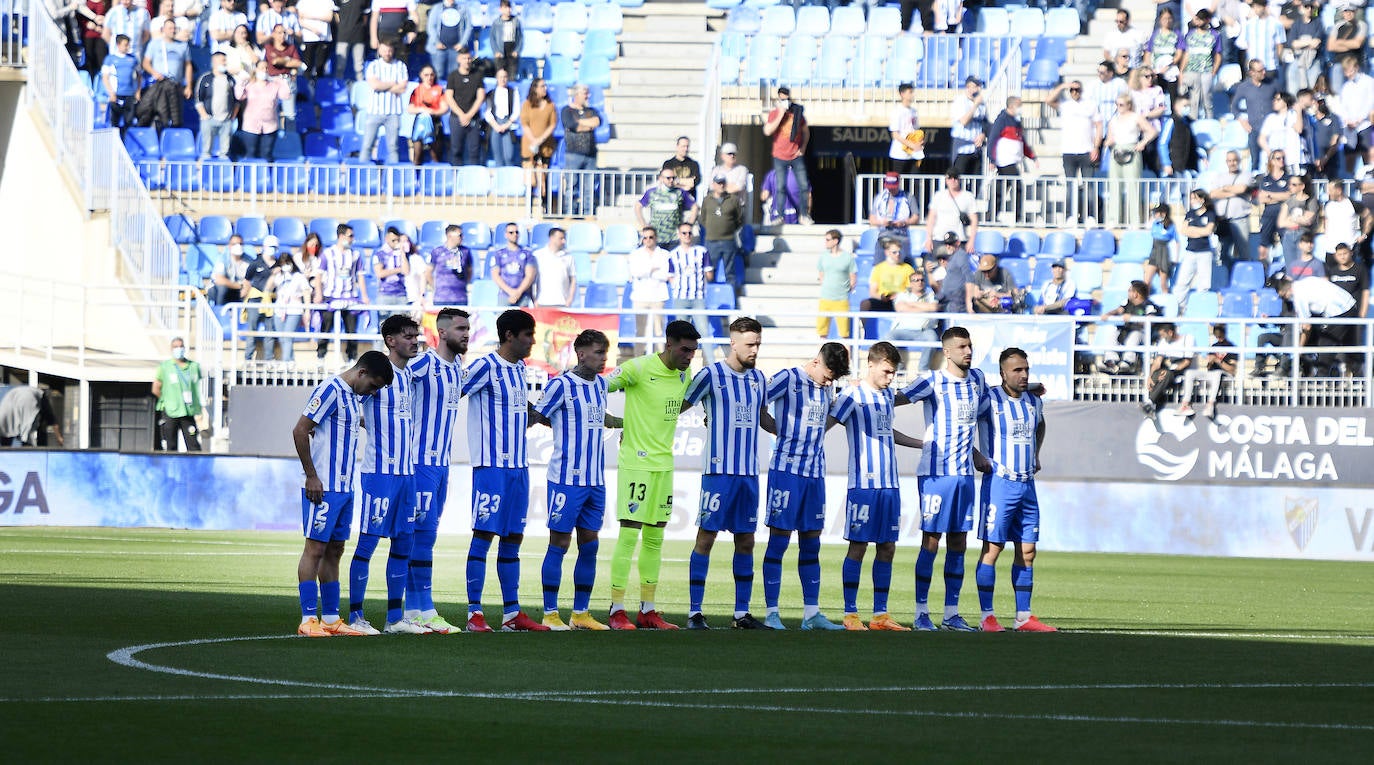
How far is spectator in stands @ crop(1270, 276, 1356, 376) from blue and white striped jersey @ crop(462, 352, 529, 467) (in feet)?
45.9

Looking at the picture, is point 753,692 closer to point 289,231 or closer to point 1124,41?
point 289,231

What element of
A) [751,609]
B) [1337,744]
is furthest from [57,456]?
[1337,744]

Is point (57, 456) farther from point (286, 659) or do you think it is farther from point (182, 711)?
point (182, 711)

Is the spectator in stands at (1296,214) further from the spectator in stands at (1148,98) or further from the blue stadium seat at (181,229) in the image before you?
the blue stadium seat at (181,229)

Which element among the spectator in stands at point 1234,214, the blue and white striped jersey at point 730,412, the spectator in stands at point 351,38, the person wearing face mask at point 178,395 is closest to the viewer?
the blue and white striped jersey at point 730,412

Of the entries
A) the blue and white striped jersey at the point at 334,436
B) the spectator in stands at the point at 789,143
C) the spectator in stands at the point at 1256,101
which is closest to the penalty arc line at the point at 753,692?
the blue and white striped jersey at the point at 334,436

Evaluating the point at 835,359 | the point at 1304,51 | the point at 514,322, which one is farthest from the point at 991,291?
the point at 514,322

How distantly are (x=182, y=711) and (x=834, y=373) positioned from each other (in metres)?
6.00

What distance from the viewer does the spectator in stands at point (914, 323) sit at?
78.8ft

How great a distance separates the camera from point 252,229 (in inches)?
1115

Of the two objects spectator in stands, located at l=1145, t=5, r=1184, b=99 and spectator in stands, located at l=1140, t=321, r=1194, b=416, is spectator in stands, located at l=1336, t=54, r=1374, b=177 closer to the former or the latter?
spectator in stands, located at l=1145, t=5, r=1184, b=99

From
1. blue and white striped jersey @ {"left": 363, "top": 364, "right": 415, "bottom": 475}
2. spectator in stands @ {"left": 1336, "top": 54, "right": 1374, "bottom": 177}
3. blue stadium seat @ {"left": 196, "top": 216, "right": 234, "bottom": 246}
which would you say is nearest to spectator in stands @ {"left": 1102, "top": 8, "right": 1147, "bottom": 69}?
spectator in stands @ {"left": 1336, "top": 54, "right": 1374, "bottom": 177}

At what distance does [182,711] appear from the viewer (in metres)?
8.15

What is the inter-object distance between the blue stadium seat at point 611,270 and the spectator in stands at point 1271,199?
8527 millimetres
